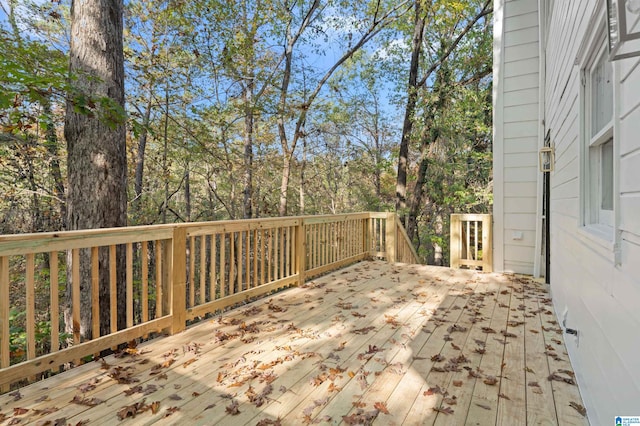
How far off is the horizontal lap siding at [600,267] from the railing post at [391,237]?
11.1 feet

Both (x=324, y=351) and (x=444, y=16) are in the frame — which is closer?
(x=324, y=351)

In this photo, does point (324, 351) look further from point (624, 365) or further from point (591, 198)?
point (591, 198)

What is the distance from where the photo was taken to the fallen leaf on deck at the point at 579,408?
5.86 ft

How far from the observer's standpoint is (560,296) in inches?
122

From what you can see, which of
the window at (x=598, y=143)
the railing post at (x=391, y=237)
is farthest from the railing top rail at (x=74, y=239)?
the railing post at (x=391, y=237)

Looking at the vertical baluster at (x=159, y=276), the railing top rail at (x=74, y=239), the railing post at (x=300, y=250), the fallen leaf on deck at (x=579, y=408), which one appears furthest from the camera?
the railing post at (x=300, y=250)

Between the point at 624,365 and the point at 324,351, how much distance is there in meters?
1.80

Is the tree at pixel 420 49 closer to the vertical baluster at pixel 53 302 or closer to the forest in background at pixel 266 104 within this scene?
the forest in background at pixel 266 104

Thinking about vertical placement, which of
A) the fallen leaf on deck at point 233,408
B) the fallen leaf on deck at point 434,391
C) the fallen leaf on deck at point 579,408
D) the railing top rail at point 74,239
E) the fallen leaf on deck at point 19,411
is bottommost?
the fallen leaf on deck at point 579,408

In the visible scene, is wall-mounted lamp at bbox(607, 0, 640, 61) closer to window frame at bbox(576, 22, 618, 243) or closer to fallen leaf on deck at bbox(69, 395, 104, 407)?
window frame at bbox(576, 22, 618, 243)

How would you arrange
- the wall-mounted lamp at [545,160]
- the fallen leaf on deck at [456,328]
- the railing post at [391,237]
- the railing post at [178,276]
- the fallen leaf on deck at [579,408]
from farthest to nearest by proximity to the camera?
the railing post at [391,237]
the wall-mounted lamp at [545,160]
the fallen leaf on deck at [456,328]
the railing post at [178,276]
the fallen leaf on deck at [579,408]

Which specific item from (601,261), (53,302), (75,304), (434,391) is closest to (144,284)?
(75,304)

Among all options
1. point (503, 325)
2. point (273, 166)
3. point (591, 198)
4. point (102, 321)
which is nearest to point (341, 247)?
point (503, 325)

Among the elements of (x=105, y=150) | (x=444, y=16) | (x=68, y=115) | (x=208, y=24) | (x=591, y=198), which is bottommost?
(x=591, y=198)
